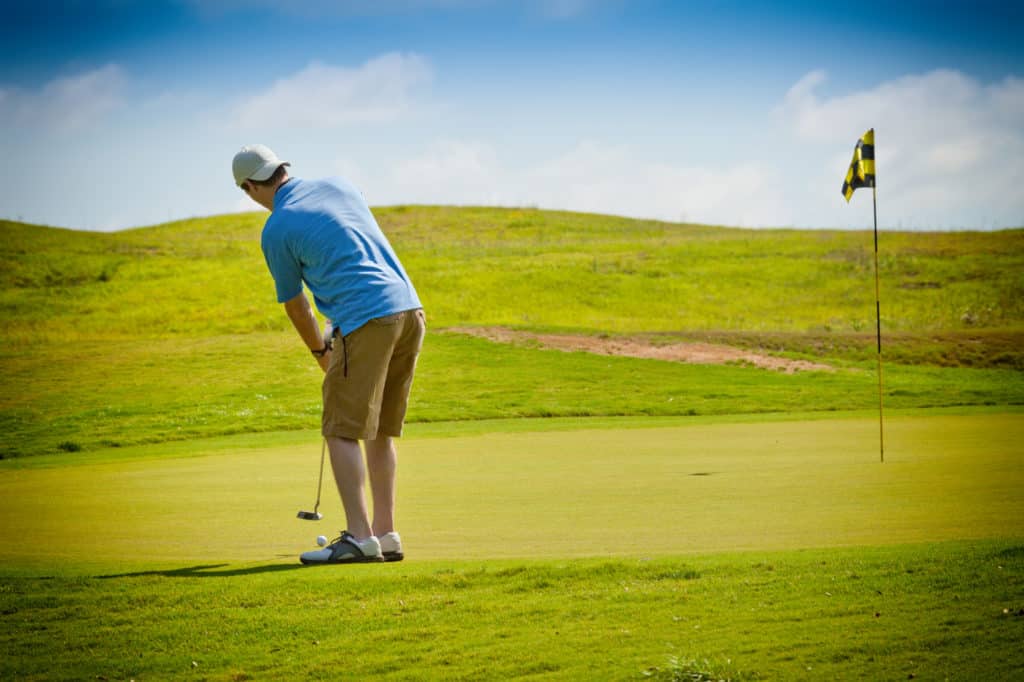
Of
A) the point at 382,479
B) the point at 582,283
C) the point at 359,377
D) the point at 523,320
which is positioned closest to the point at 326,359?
the point at 359,377

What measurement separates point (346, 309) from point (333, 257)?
0.32 m

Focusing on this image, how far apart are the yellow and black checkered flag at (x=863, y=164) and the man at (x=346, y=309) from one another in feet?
30.6

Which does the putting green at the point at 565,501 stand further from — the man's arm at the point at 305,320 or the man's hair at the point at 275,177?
the man's hair at the point at 275,177

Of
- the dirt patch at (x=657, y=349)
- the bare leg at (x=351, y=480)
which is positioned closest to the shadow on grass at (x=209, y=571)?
the bare leg at (x=351, y=480)

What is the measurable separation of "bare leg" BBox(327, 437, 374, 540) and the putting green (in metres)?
0.38

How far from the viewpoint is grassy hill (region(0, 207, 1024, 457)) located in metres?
26.0

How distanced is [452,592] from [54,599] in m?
2.17

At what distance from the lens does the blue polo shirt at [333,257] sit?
6887mm

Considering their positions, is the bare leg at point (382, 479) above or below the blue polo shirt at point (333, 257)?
below

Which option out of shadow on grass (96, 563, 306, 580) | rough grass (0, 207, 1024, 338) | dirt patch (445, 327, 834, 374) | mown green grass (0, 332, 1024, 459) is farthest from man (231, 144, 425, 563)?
rough grass (0, 207, 1024, 338)

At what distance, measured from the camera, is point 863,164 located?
14.7 metres

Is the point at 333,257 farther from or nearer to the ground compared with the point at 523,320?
farther from the ground

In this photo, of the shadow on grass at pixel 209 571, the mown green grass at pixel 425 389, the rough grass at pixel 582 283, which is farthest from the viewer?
the rough grass at pixel 582 283

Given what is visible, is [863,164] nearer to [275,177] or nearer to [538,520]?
[538,520]
